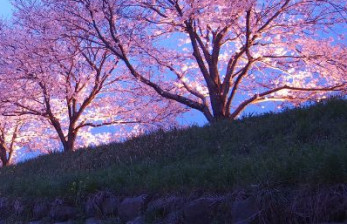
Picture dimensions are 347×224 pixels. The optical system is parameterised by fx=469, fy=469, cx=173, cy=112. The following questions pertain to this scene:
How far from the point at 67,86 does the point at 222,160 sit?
12.2 metres

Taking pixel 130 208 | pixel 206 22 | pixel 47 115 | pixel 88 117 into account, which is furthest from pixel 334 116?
pixel 88 117

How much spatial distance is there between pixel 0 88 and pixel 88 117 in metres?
4.74

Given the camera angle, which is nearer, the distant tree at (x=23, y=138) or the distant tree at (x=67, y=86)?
the distant tree at (x=67, y=86)

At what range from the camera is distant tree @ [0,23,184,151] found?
16.2 meters

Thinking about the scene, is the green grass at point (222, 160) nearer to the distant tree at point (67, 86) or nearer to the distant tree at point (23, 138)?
the distant tree at point (67, 86)

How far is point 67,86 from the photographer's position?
1769cm

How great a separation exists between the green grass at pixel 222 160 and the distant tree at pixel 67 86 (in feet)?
20.9

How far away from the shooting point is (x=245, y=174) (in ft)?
18.1

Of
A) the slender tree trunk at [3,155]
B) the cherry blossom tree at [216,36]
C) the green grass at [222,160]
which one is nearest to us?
the green grass at [222,160]

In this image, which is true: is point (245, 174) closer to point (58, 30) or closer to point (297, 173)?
point (297, 173)

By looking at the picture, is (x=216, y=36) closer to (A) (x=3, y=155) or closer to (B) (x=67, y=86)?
(B) (x=67, y=86)

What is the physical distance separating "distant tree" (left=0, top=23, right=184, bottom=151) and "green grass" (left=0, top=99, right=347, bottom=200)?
6.38 meters

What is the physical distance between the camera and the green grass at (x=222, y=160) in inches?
201

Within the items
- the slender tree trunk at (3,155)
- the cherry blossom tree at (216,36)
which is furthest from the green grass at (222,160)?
the slender tree trunk at (3,155)
